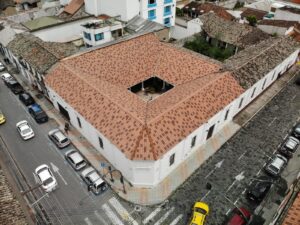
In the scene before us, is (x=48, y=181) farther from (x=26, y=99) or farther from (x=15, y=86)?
(x=15, y=86)

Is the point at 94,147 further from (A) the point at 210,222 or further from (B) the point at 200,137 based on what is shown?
(A) the point at 210,222

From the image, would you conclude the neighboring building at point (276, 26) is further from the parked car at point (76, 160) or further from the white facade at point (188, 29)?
the parked car at point (76, 160)

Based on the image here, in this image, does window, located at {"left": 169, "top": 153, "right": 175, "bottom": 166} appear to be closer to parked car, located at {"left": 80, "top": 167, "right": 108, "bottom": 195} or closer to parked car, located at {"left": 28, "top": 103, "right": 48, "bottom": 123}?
parked car, located at {"left": 80, "top": 167, "right": 108, "bottom": 195}

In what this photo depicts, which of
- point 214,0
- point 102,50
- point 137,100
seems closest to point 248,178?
→ point 137,100

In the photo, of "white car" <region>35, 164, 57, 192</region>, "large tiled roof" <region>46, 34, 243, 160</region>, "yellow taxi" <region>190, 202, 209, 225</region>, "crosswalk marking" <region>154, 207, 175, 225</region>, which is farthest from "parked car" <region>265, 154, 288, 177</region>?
"white car" <region>35, 164, 57, 192</region>

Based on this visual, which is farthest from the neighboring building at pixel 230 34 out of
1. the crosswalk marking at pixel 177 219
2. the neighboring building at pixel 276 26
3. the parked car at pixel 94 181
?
the parked car at pixel 94 181

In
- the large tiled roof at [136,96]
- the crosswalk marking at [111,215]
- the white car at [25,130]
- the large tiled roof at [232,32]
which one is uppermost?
A: the large tiled roof at [232,32]

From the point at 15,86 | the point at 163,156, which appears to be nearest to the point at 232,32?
the point at 163,156
